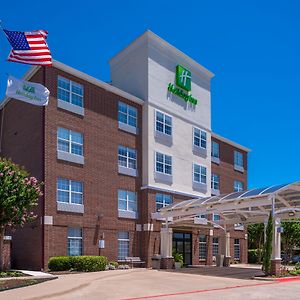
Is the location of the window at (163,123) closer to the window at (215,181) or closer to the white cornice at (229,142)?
the white cornice at (229,142)

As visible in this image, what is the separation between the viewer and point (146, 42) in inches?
1422

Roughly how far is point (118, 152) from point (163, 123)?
5.04 meters

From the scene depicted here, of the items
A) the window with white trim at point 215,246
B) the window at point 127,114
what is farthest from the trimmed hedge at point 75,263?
the window with white trim at point 215,246

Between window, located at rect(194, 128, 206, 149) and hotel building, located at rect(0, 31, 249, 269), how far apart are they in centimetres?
9

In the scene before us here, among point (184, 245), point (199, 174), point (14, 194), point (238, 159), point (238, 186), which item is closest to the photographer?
point (14, 194)

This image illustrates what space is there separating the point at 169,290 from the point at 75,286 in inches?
154

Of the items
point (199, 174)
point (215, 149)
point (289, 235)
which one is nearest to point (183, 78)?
point (199, 174)

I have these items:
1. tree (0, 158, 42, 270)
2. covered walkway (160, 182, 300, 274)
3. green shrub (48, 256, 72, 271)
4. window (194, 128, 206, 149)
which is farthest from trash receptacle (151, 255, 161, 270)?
tree (0, 158, 42, 270)

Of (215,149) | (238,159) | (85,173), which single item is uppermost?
(215,149)

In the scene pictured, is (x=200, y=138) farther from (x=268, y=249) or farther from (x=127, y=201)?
(x=268, y=249)

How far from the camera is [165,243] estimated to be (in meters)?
31.8

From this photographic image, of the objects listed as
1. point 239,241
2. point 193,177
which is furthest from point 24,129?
point 239,241

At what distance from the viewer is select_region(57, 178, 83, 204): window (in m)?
29.7

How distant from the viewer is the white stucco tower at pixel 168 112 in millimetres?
35875
